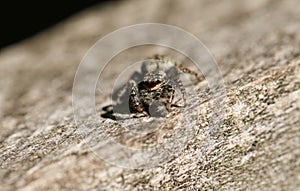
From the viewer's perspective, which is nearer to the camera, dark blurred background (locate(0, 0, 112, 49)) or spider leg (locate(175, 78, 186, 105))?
spider leg (locate(175, 78, 186, 105))

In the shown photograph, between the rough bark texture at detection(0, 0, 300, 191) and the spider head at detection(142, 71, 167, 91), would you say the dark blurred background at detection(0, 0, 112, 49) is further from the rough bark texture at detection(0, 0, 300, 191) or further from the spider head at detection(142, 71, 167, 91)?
the spider head at detection(142, 71, 167, 91)

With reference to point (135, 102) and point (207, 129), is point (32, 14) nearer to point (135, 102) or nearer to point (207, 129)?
point (135, 102)

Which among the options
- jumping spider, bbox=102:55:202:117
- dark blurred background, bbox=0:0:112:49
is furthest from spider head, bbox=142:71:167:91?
dark blurred background, bbox=0:0:112:49

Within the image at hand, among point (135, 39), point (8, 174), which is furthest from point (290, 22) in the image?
point (8, 174)

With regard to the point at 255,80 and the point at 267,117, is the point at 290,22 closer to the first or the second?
the point at 255,80

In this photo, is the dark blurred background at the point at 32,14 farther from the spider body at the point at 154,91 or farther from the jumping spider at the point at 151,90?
the spider body at the point at 154,91

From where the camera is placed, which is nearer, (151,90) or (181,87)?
(151,90)

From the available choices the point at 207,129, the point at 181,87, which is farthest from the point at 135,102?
the point at 207,129
